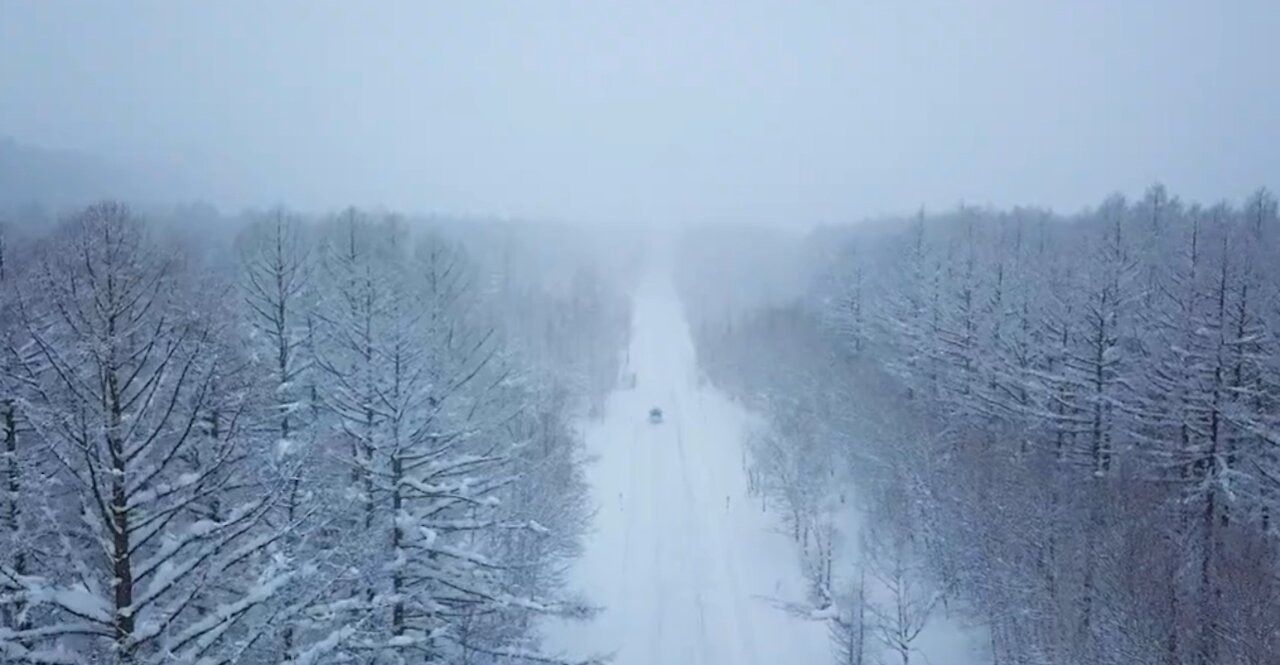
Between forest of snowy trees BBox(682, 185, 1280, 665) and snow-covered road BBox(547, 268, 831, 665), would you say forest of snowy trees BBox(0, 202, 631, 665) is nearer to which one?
snow-covered road BBox(547, 268, 831, 665)

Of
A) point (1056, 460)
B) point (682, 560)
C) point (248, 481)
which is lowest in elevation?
point (682, 560)

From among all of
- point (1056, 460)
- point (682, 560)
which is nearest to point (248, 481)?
point (682, 560)

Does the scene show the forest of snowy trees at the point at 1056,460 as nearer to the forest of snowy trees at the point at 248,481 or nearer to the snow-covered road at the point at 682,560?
the snow-covered road at the point at 682,560

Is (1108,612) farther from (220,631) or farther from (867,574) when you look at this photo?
(220,631)

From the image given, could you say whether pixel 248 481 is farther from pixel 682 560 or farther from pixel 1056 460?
pixel 1056 460

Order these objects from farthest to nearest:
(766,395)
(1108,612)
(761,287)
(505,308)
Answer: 1. (761,287)
2. (505,308)
3. (766,395)
4. (1108,612)

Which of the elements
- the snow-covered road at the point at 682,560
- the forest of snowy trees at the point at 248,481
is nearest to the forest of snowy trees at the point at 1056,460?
the snow-covered road at the point at 682,560

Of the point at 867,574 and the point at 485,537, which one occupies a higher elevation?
the point at 485,537

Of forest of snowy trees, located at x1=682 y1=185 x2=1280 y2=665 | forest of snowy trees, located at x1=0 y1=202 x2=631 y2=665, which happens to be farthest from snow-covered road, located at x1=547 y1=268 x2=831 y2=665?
forest of snowy trees, located at x1=0 y1=202 x2=631 y2=665

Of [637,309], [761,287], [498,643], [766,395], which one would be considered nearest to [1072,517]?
[498,643]
